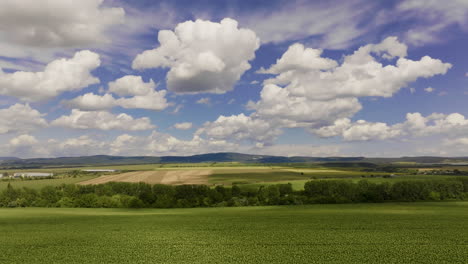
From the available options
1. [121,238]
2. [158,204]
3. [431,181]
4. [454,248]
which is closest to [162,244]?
[121,238]

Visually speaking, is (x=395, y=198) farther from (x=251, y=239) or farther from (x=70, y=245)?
(x=70, y=245)

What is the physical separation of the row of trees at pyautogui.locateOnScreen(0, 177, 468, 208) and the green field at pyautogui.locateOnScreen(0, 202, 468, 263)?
102 feet

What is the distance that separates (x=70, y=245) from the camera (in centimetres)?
2852

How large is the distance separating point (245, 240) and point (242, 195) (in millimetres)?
51844

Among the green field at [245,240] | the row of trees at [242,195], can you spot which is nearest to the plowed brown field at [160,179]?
the row of trees at [242,195]

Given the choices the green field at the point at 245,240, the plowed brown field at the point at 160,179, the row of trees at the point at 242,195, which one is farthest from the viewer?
the plowed brown field at the point at 160,179

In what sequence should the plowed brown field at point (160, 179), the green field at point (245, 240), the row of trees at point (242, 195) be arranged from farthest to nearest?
the plowed brown field at point (160, 179) → the row of trees at point (242, 195) → the green field at point (245, 240)

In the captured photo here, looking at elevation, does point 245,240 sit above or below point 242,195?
above

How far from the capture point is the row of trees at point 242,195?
73562 millimetres

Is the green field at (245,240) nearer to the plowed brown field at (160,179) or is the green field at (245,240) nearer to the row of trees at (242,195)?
the row of trees at (242,195)

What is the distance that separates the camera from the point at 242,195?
81.4 m

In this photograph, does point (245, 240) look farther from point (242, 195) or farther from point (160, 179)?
point (160, 179)

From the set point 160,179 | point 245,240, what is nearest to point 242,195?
point 160,179

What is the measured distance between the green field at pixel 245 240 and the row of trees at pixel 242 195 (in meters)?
31.2
